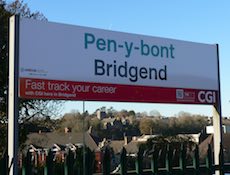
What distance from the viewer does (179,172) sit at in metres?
6.91

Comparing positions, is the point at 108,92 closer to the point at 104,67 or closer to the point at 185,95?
the point at 104,67

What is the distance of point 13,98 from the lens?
627 cm

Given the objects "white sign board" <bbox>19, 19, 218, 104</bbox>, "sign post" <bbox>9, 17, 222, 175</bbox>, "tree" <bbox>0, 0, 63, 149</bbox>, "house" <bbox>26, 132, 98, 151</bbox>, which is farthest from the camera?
"house" <bbox>26, 132, 98, 151</bbox>

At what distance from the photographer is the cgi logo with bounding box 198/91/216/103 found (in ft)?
27.1

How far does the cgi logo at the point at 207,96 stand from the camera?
27.1 feet

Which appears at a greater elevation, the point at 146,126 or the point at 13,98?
the point at 13,98

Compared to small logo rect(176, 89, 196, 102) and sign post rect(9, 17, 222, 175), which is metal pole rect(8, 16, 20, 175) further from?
small logo rect(176, 89, 196, 102)

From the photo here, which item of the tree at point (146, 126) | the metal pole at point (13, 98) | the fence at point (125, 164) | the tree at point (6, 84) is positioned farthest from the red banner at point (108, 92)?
the tree at point (146, 126)

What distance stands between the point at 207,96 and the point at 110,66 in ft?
6.80

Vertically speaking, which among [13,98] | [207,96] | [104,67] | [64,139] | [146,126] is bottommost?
[64,139]

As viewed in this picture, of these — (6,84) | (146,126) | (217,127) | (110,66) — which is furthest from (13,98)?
(146,126)

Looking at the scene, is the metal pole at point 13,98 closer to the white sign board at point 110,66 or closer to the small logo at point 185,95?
the white sign board at point 110,66

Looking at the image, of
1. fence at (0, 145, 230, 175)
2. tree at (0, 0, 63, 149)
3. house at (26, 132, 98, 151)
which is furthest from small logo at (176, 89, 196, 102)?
house at (26, 132, 98, 151)

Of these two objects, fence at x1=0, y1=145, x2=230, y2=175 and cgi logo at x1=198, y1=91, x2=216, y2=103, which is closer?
fence at x1=0, y1=145, x2=230, y2=175
